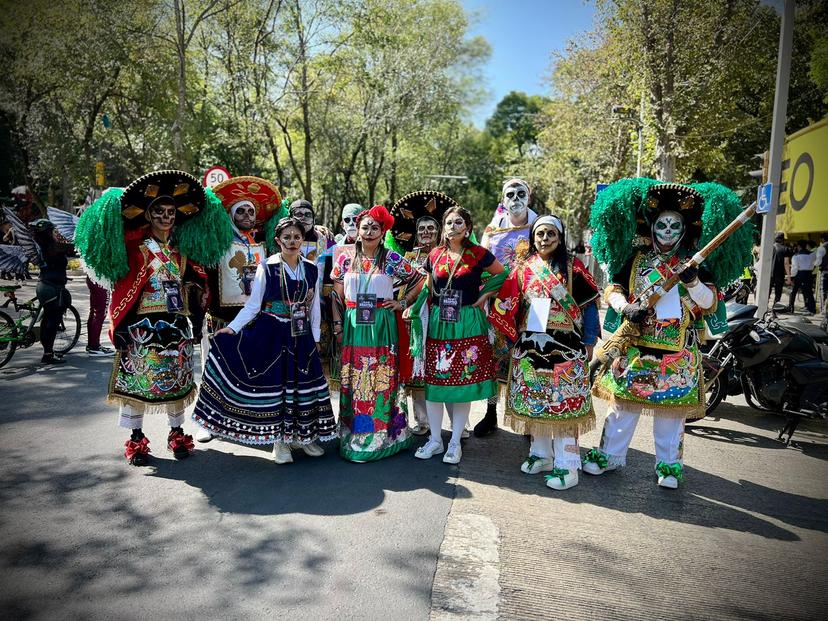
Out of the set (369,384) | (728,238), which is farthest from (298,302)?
(728,238)

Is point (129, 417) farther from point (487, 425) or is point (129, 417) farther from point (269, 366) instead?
point (487, 425)

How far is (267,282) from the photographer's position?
4.43 meters

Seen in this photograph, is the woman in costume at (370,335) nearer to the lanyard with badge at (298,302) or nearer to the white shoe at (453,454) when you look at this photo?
the lanyard with badge at (298,302)

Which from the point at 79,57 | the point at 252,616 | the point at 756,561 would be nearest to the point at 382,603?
the point at 252,616

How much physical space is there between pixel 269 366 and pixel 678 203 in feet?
10.7

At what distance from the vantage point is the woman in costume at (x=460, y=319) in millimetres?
4461

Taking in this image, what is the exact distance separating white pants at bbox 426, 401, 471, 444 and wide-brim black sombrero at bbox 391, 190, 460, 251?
1539mm

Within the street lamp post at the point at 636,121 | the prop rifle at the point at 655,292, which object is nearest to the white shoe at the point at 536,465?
the prop rifle at the point at 655,292

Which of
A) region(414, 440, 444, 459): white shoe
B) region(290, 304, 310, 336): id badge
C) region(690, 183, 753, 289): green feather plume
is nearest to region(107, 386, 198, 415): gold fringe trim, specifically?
region(290, 304, 310, 336): id badge

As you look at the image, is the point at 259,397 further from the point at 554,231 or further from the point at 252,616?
the point at 554,231

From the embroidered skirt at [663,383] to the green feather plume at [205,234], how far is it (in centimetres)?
335

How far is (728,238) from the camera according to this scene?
4160 millimetres

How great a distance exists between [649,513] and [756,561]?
679 millimetres

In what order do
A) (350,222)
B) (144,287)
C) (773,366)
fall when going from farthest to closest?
1. (350,222)
2. (773,366)
3. (144,287)
